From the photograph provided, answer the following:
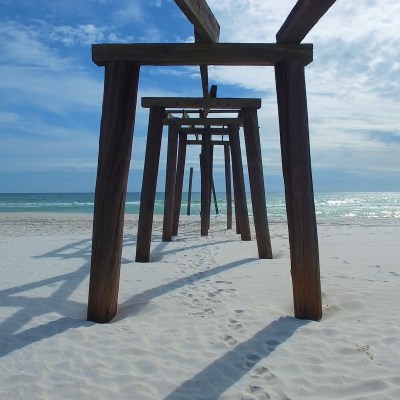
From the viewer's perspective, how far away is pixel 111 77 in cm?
387

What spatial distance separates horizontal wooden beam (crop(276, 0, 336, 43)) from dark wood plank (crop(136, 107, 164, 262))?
11.2ft

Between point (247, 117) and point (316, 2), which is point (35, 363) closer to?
point (316, 2)

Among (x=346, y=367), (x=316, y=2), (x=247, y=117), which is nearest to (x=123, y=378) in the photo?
(x=346, y=367)

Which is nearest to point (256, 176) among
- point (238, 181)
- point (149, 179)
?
point (149, 179)

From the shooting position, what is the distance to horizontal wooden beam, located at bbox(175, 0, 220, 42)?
313 centimetres

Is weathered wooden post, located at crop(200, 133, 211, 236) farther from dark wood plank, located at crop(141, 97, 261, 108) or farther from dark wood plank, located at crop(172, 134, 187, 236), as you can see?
dark wood plank, located at crop(141, 97, 261, 108)

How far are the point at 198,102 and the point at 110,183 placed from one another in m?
3.83

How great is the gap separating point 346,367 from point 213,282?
8.78 feet

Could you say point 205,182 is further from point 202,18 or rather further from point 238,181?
point 202,18

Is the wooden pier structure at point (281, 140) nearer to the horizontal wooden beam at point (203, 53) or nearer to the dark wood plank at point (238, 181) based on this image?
the horizontal wooden beam at point (203, 53)

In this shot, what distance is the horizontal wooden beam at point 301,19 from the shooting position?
3.02 m

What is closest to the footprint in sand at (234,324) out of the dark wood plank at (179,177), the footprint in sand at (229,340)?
the footprint in sand at (229,340)

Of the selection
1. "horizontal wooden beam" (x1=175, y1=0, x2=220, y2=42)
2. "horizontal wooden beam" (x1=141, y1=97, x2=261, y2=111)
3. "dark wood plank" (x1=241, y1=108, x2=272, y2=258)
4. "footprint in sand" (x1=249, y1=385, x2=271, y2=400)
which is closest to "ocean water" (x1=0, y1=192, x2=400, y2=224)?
"dark wood plank" (x1=241, y1=108, x2=272, y2=258)

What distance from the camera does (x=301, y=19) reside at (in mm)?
3314
